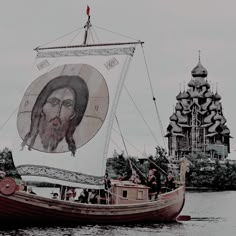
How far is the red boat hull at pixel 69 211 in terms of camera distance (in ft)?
82.3

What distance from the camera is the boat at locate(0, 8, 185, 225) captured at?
89.2 feet

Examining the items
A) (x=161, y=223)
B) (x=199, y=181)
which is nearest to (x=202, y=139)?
(x=199, y=181)

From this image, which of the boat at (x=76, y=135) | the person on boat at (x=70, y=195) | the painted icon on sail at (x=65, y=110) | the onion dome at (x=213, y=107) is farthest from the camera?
the onion dome at (x=213, y=107)

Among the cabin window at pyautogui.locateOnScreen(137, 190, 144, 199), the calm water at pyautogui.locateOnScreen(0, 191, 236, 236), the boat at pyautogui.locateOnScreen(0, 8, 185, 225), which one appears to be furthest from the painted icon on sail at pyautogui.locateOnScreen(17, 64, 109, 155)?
the calm water at pyautogui.locateOnScreen(0, 191, 236, 236)

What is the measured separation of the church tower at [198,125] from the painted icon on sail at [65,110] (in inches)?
3386

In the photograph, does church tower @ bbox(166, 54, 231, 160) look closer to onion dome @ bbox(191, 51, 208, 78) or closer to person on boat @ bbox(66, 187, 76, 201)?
onion dome @ bbox(191, 51, 208, 78)

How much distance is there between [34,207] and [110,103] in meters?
→ 5.60

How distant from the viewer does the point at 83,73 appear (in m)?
29.7

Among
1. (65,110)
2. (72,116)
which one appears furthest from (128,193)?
(65,110)

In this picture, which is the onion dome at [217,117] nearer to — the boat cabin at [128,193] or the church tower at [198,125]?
the church tower at [198,125]

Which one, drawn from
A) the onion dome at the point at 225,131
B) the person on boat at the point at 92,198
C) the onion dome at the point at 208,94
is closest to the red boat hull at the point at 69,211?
the person on boat at the point at 92,198

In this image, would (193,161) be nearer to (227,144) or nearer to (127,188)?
(227,144)

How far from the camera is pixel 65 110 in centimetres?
2878

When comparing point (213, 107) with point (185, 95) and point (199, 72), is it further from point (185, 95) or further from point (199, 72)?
point (199, 72)
